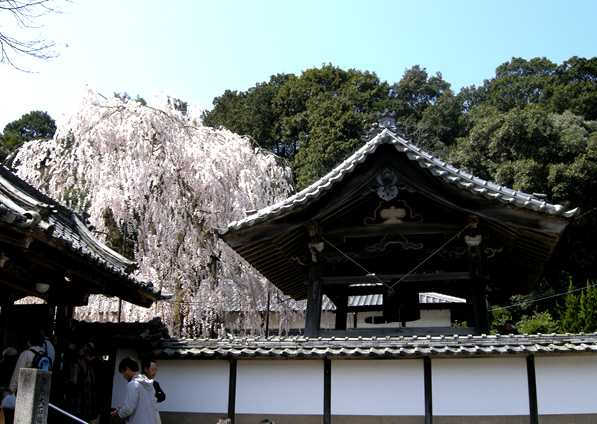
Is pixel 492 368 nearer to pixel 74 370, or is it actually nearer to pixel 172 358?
pixel 172 358

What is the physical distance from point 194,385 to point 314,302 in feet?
7.50

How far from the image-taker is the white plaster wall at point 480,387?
317 inches

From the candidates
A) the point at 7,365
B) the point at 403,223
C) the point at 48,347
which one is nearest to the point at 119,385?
the point at 48,347

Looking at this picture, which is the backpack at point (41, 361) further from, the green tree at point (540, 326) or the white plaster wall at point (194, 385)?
the green tree at point (540, 326)

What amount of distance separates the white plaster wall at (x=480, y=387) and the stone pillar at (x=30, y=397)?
5127 millimetres

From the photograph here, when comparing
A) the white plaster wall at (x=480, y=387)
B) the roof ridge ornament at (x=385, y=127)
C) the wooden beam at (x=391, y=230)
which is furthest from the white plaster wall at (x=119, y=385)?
the roof ridge ornament at (x=385, y=127)

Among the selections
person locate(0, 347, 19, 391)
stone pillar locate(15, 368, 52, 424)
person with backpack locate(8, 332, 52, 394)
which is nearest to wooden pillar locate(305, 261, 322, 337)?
person with backpack locate(8, 332, 52, 394)

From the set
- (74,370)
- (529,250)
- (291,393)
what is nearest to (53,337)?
(74,370)

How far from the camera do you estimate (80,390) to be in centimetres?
797

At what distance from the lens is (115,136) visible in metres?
16.0

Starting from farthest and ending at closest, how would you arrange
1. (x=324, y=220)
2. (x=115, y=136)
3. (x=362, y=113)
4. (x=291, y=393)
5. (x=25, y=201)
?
1. (x=362, y=113)
2. (x=115, y=136)
3. (x=324, y=220)
4. (x=291, y=393)
5. (x=25, y=201)

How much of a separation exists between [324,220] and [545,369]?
396 cm

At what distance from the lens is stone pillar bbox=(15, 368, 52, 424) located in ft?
16.8

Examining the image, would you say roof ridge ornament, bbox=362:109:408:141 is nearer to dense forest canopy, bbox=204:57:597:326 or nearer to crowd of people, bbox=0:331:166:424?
crowd of people, bbox=0:331:166:424
